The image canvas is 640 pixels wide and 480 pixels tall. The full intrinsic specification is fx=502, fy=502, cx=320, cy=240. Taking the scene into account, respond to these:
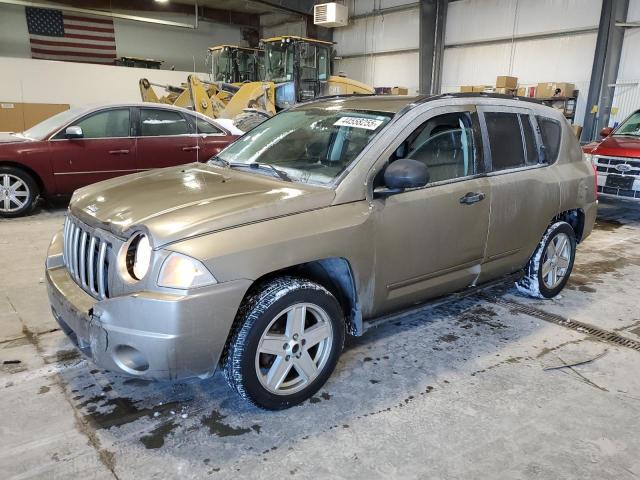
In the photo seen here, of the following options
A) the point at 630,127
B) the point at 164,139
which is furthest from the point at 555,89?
the point at 164,139

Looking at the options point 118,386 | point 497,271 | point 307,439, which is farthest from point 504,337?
point 118,386

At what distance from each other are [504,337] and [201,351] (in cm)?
232

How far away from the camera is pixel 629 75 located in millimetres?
12367

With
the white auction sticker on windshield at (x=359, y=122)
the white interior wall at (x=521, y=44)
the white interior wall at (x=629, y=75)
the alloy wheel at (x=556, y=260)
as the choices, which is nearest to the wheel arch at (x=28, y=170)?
the white auction sticker on windshield at (x=359, y=122)

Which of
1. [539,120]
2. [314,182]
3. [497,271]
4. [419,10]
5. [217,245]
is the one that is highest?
[419,10]

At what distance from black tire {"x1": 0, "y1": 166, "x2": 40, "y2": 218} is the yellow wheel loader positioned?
5.97 meters

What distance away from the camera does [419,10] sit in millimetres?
17141

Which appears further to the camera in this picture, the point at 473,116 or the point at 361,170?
the point at 473,116

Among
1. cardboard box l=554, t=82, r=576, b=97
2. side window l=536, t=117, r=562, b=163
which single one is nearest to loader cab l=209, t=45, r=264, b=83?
cardboard box l=554, t=82, r=576, b=97

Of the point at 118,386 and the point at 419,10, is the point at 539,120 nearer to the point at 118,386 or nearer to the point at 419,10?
the point at 118,386

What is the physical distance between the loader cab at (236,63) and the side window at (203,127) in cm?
984

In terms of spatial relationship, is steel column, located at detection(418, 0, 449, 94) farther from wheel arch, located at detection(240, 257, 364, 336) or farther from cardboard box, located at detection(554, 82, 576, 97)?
wheel arch, located at detection(240, 257, 364, 336)

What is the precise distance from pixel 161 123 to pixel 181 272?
5827mm

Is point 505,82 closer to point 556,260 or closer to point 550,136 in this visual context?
point 550,136
